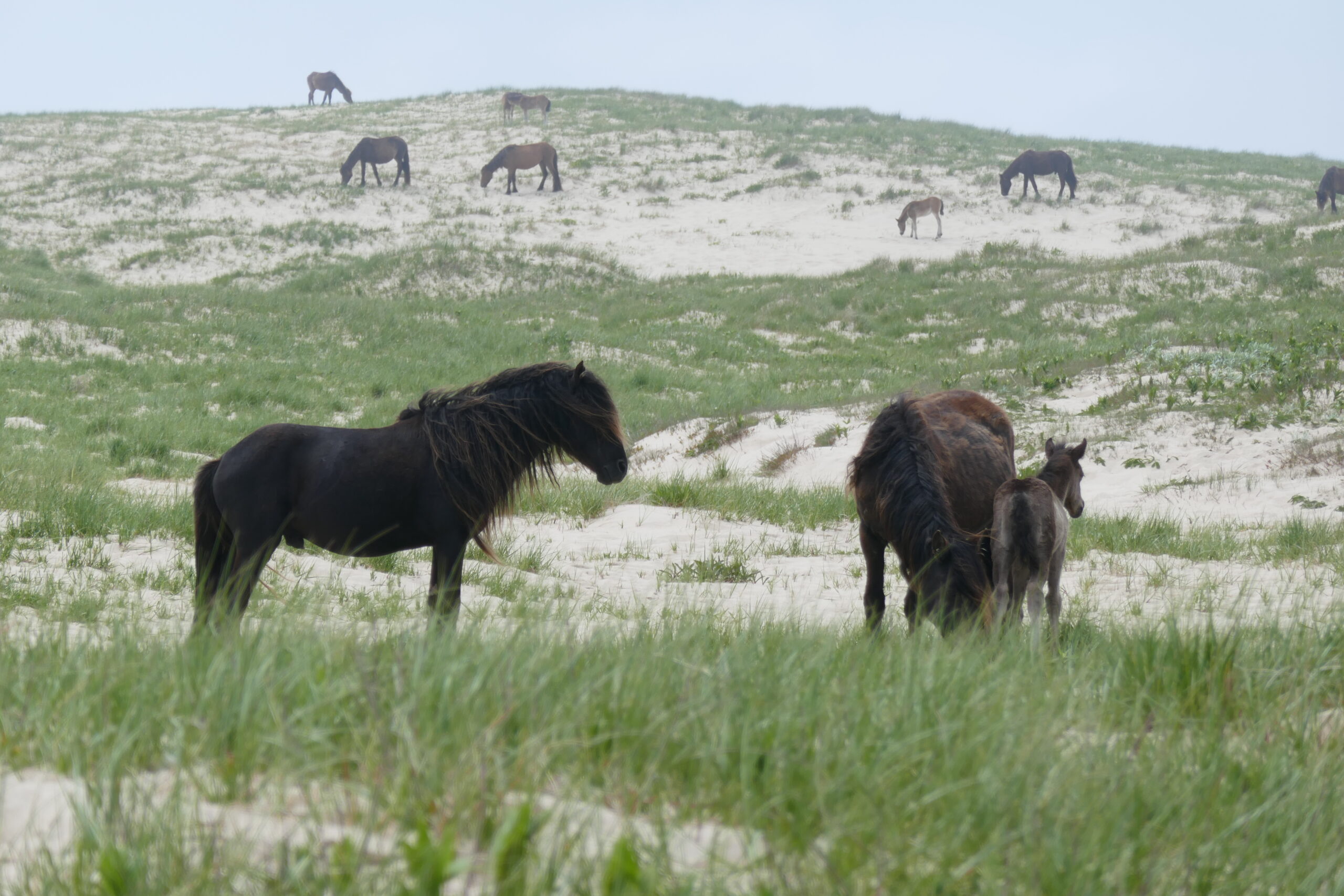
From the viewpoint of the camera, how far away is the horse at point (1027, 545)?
17.2 ft

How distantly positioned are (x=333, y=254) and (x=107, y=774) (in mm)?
34001

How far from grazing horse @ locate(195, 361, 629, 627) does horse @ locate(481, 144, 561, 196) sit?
127ft

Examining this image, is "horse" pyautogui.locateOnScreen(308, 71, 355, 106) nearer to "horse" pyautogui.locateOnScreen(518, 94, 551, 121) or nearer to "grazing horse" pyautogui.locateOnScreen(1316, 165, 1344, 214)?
"horse" pyautogui.locateOnScreen(518, 94, 551, 121)

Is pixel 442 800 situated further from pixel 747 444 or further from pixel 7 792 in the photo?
pixel 747 444

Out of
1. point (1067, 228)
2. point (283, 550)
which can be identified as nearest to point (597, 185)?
point (1067, 228)

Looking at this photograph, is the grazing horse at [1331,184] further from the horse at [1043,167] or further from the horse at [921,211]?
the horse at [921,211]

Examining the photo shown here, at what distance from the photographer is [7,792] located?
203cm

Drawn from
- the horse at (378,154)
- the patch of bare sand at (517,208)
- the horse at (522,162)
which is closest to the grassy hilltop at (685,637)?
the patch of bare sand at (517,208)

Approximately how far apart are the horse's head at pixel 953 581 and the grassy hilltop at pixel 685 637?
30cm

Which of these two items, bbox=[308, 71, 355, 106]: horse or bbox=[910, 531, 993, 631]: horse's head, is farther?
bbox=[308, 71, 355, 106]: horse

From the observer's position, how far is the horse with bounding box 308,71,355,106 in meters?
70.2

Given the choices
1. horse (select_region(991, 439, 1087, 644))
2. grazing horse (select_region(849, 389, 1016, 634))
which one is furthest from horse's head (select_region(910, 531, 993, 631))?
horse (select_region(991, 439, 1087, 644))

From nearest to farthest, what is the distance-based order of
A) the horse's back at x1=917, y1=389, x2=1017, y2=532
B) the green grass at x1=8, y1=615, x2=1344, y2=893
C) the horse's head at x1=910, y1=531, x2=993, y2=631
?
the green grass at x1=8, y1=615, x2=1344, y2=893
the horse's head at x1=910, y1=531, x2=993, y2=631
the horse's back at x1=917, y1=389, x2=1017, y2=532

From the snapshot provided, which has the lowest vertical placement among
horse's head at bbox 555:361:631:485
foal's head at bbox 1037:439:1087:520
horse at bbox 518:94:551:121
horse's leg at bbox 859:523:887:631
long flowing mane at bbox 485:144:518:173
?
horse's leg at bbox 859:523:887:631
